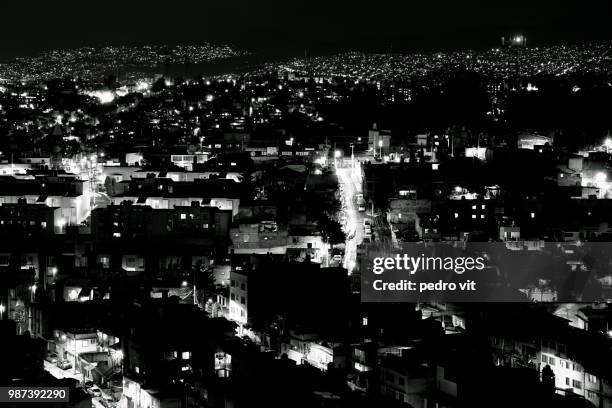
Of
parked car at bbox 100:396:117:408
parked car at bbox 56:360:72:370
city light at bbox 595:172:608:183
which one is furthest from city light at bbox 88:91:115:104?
parked car at bbox 100:396:117:408

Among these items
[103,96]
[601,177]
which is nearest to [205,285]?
[601,177]

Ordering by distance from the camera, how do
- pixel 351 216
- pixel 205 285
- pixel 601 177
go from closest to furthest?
pixel 205 285 < pixel 351 216 < pixel 601 177

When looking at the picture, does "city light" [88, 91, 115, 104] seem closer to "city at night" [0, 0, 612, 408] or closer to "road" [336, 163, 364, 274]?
"city at night" [0, 0, 612, 408]

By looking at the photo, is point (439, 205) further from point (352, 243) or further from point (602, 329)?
point (602, 329)

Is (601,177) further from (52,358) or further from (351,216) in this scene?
(52,358)

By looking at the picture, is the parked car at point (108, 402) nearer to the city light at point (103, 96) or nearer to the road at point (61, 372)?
the road at point (61, 372)

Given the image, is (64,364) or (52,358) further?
(52,358)

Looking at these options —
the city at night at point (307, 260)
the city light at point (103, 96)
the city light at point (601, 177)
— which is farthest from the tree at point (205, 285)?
the city light at point (103, 96)

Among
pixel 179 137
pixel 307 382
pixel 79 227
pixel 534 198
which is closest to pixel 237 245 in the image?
pixel 79 227
